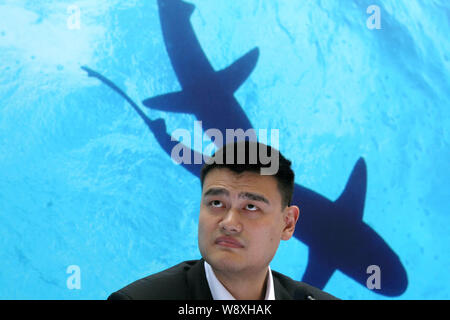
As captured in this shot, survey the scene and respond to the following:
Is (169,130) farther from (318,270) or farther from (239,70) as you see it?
(318,270)

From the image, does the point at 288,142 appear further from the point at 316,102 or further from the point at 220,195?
the point at 220,195

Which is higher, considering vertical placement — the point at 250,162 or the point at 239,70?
the point at 239,70

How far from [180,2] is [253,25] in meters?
0.54

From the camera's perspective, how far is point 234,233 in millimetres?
830

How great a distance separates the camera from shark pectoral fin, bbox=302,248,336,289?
2928mm

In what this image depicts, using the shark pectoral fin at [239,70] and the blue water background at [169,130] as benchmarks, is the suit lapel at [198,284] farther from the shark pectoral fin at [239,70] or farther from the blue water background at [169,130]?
the shark pectoral fin at [239,70]

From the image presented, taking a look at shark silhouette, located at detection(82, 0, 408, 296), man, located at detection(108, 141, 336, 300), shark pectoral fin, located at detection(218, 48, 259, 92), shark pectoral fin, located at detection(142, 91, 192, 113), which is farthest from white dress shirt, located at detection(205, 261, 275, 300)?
shark pectoral fin, located at detection(218, 48, 259, 92)

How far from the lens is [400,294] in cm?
297

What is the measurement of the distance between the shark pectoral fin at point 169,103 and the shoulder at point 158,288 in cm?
218

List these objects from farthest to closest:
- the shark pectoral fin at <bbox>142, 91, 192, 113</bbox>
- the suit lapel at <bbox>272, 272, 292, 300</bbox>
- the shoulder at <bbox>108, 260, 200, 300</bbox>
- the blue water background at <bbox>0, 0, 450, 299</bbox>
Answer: the shark pectoral fin at <bbox>142, 91, 192, 113</bbox> < the blue water background at <bbox>0, 0, 450, 299</bbox> < the suit lapel at <bbox>272, 272, 292, 300</bbox> < the shoulder at <bbox>108, 260, 200, 300</bbox>

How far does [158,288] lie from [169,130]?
2209 mm

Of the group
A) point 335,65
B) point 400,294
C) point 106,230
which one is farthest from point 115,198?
point 400,294

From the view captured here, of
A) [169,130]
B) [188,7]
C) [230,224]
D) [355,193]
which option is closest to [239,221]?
[230,224]

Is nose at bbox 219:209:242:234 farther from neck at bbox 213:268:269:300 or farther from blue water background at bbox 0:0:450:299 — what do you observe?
blue water background at bbox 0:0:450:299
